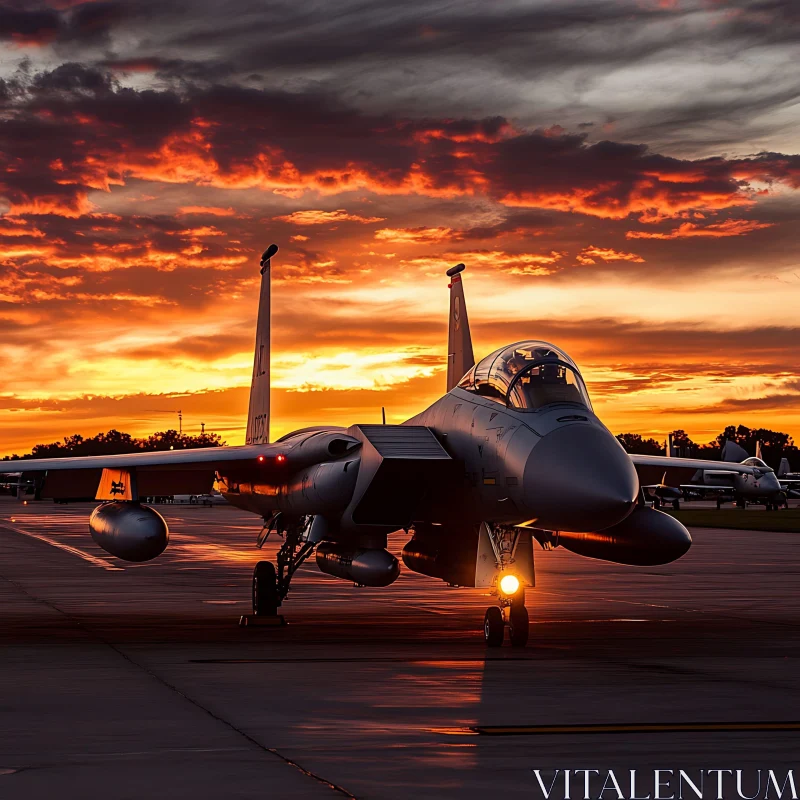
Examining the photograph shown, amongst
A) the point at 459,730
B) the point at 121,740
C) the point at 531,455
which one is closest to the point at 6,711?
the point at 121,740

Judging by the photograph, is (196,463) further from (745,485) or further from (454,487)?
(745,485)

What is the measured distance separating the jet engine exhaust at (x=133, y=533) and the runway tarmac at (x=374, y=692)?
1.06m

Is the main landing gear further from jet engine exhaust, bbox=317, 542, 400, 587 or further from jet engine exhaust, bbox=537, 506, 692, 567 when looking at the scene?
jet engine exhaust, bbox=537, 506, 692, 567

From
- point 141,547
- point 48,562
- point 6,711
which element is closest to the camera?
point 6,711

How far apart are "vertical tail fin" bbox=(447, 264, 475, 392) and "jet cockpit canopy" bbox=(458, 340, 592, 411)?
742 centimetres

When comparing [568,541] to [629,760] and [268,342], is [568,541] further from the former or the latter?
[629,760]

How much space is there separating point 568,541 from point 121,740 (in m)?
10.8

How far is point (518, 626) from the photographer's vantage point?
1570 cm

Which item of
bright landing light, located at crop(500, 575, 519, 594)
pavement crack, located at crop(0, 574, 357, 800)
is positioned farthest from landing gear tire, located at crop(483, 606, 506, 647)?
pavement crack, located at crop(0, 574, 357, 800)

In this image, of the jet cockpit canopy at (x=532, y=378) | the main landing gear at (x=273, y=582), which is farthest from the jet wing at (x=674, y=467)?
the main landing gear at (x=273, y=582)

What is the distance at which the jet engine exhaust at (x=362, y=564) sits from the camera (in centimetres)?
1811

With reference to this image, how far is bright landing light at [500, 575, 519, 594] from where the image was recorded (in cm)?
1559

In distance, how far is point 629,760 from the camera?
8703mm

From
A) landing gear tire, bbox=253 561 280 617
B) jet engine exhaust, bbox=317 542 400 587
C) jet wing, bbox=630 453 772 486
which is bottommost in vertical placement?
landing gear tire, bbox=253 561 280 617
